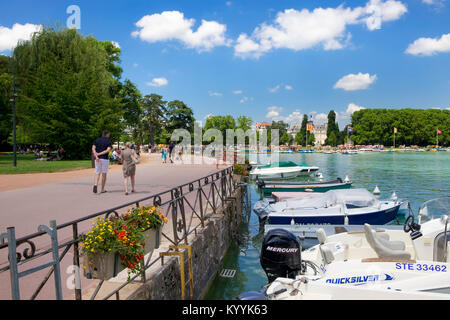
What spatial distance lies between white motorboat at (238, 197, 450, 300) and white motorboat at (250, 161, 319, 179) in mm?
22895

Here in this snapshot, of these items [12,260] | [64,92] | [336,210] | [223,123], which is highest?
[64,92]

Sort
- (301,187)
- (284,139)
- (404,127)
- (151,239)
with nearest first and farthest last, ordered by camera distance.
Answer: (151,239), (301,187), (404,127), (284,139)

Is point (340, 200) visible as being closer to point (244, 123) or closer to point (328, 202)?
point (328, 202)

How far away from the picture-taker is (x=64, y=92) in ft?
99.7

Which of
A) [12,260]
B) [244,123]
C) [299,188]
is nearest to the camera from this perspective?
[12,260]

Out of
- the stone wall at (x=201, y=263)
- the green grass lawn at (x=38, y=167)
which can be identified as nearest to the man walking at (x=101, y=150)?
the stone wall at (x=201, y=263)

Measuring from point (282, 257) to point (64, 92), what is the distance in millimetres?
30695

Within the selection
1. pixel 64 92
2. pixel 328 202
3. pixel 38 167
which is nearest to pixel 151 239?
pixel 328 202

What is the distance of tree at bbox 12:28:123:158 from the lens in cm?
3050

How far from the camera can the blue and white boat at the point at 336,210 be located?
1152 cm

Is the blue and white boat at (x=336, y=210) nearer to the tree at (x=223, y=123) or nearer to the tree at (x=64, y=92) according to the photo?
the tree at (x=64, y=92)
